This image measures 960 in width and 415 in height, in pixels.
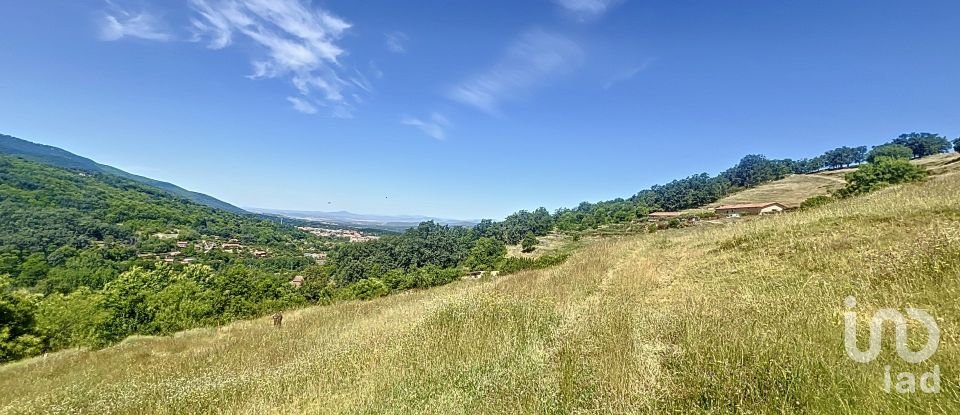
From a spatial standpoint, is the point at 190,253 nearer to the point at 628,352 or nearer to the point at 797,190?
the point at 628,352

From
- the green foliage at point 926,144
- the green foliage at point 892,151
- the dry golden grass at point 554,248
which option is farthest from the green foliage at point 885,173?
the green foliage at point 926,144

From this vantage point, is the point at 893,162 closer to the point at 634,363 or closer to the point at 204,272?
the point at 634,363

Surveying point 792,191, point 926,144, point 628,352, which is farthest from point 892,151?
point 628,352

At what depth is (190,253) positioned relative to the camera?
11106cm

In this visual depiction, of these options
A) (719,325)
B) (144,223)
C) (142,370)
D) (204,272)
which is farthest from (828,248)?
(144,223)

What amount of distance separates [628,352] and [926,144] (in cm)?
16806

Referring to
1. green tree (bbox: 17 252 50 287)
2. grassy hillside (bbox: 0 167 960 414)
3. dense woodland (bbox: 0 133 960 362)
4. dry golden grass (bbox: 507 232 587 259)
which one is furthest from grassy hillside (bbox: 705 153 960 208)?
green tree (bbox: 17 252 50 287)

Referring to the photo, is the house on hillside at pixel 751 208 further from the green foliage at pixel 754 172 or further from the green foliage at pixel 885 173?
the green foliage at pixel 754 172

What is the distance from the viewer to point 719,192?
109 m

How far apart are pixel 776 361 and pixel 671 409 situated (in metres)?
1.15

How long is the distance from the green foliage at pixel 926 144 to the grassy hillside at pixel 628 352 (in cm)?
15709

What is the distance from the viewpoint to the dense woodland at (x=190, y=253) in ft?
120

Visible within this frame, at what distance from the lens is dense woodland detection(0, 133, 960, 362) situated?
36.6 metres

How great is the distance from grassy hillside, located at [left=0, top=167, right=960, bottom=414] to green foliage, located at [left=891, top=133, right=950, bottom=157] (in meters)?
157
